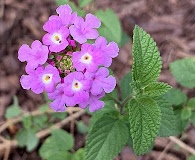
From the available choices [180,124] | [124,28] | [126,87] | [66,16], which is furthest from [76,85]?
[124,28]

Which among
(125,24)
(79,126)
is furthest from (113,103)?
(125,24)

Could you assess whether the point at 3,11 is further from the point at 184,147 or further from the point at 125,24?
the point at 184,147

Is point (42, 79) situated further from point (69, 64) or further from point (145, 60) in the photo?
point (145, 60)

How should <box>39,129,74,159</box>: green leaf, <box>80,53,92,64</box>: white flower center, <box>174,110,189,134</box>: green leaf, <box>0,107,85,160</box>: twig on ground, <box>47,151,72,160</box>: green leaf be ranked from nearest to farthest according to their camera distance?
<box>80,53,92,64</box>: white flower center → <box>174,110,189,134</box>: green leaf → <box>47,151,72,160</box>: green leaf → <box>39,129,74,159</box>: green leaf → <box>0,107,85,160</box>: twig on ground

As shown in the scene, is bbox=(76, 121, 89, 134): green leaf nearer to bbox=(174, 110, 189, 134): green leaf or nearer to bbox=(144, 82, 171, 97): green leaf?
bbox=(174, 110, 189, 134): green leaf

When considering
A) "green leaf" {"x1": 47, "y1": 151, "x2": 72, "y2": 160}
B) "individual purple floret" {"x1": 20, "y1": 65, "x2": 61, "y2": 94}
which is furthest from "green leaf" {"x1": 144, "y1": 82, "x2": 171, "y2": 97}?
"green leaf" {"x1": 47, "y1": 151, "x2": 72, "y2": 160}
